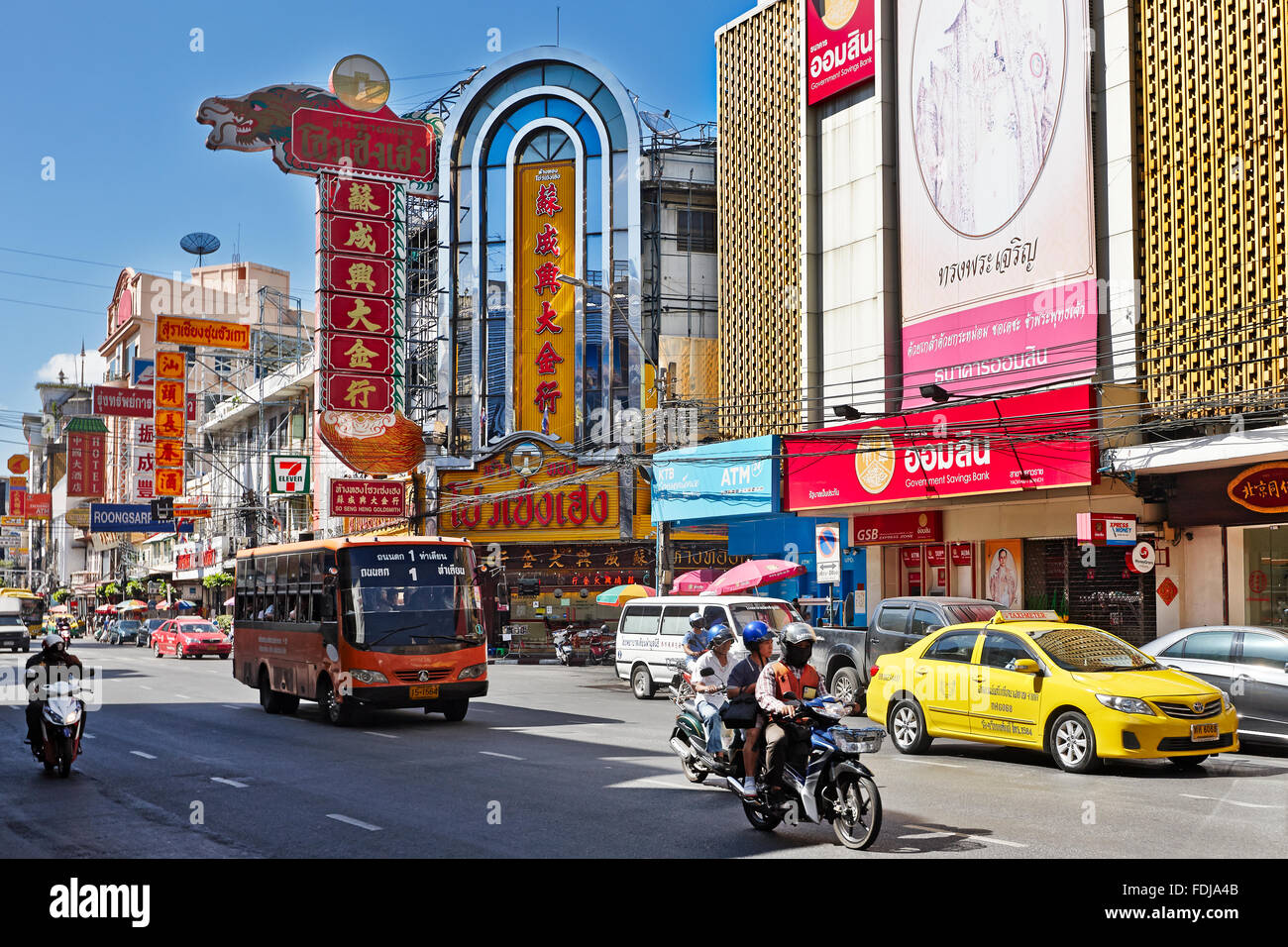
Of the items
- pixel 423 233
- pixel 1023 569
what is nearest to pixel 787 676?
pixel 1023 569

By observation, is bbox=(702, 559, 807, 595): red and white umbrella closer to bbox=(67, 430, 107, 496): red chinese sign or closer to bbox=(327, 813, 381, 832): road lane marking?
bbox=(327, 813, 381, 832): road lane marking

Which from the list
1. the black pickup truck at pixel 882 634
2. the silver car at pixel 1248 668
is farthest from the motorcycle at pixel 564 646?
the silver car at pixel 1248 668

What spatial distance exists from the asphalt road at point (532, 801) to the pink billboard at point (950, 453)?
26.9 ft

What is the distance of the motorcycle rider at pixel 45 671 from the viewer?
596 inches

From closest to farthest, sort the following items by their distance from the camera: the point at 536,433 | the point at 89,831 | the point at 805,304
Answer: the point at 89,831
the point at 805,304
the point at 536,433

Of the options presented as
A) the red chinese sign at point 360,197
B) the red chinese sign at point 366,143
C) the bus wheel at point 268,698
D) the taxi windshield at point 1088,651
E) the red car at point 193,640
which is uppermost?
the red chinese sign at point 366,143

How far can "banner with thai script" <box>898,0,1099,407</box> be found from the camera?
25.0m

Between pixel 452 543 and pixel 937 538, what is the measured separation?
507 inches

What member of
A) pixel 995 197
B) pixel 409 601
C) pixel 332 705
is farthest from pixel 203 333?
pixel 409 601

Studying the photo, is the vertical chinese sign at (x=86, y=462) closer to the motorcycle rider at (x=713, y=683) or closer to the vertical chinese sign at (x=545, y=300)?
the vertical chinese sign at (x=545, y=300)

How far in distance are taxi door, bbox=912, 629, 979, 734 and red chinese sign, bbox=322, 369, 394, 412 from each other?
30.5 metres

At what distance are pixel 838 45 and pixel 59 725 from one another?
81.3 feet

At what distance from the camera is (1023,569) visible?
27578 mm
